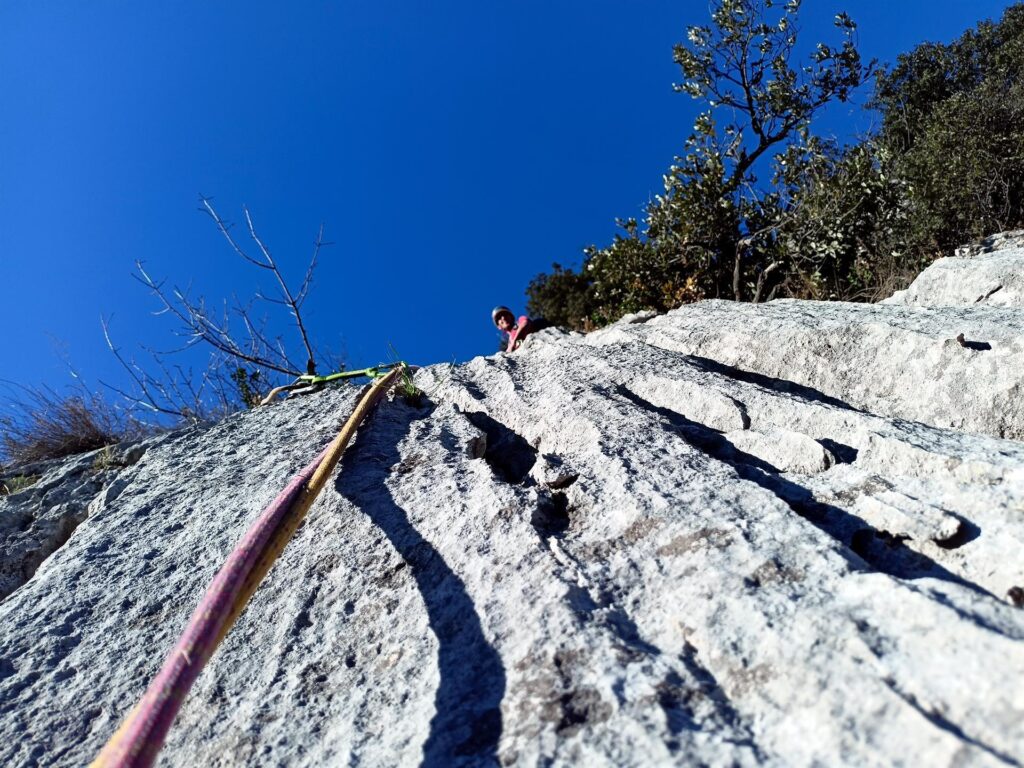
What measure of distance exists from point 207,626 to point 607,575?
998mm

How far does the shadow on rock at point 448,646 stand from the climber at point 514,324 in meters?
A: 3.77

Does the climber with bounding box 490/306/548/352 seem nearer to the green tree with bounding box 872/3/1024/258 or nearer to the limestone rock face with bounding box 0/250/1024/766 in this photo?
the limestone rock face with bounding box 0/250/1024/766

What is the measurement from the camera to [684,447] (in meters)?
2.41

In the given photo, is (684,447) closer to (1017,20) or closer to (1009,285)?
(1009,285)

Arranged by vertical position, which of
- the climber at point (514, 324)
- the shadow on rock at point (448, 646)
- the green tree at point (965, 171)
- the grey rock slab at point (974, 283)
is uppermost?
the green tree at point (965, 171)

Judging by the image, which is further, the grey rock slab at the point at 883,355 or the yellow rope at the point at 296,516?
the grey rock slab at the point at 883,355

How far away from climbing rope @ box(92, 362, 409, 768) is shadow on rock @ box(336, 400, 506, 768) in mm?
252

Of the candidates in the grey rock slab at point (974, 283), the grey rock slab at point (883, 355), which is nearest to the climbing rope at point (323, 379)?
the grey rock slab at point (883, 355)

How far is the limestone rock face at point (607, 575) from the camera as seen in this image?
1.29 meters

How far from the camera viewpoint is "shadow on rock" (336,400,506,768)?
56.9 inches

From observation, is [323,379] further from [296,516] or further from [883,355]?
[883,355]

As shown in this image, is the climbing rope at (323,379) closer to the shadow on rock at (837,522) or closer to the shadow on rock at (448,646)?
the shadow on rock at (448,646)

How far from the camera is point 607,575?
182cm

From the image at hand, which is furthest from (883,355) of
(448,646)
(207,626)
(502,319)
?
(502,319)
